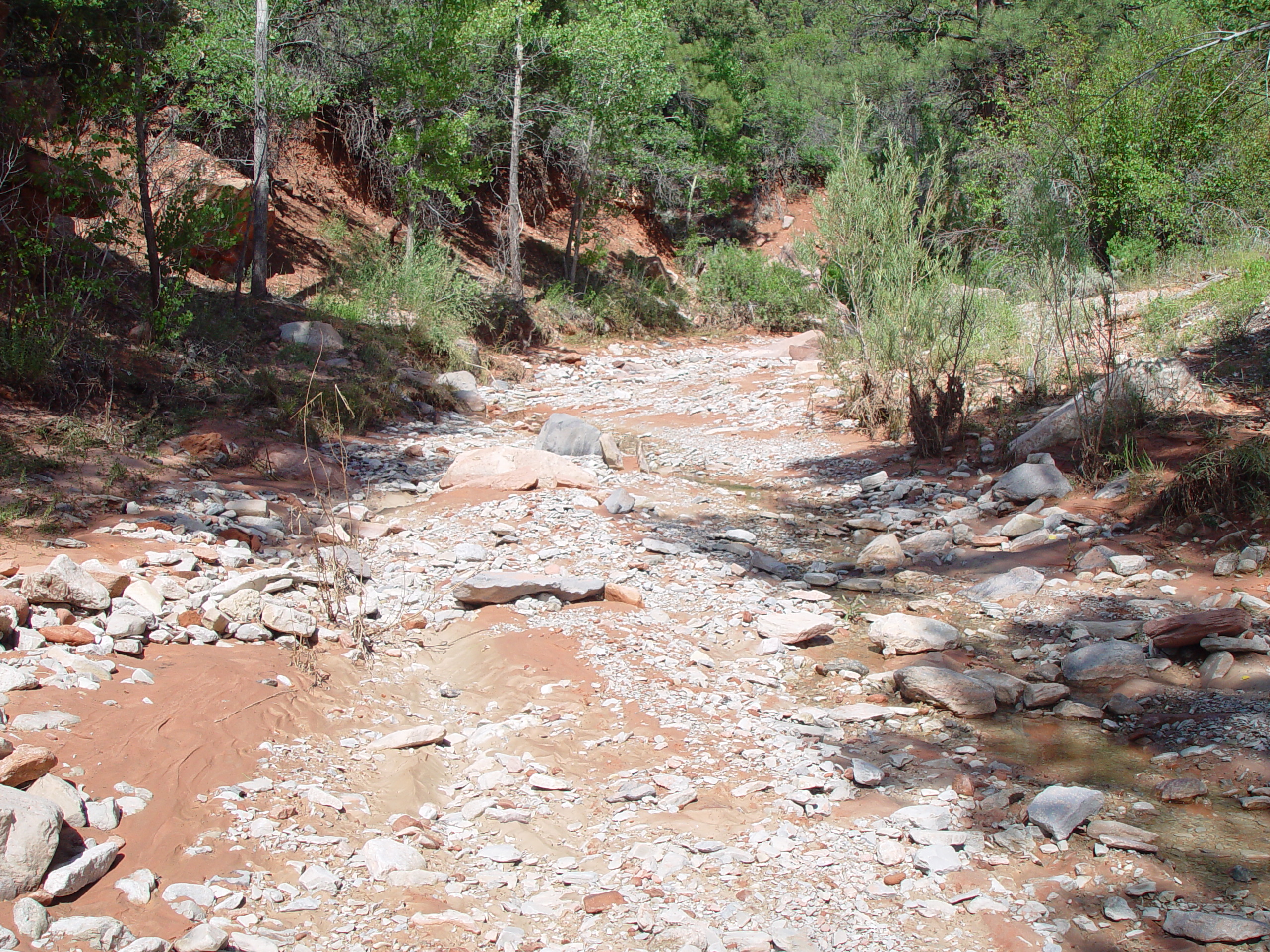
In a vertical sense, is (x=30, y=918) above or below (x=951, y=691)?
above

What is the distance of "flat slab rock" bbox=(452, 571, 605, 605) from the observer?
4.94 metres

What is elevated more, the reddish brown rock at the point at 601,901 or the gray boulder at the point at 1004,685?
the reddish brown rock at the point at 601,901

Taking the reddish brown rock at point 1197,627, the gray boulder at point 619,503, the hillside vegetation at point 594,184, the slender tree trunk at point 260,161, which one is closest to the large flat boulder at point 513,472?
the gray boulder at point 619,503

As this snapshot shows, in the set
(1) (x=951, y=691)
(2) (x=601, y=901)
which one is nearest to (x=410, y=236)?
(1) (x=951, y=691)

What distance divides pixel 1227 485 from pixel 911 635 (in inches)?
109

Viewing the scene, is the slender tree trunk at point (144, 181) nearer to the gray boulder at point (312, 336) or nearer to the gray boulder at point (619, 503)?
the gray boulder at point (312, 336)

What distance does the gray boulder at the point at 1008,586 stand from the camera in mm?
5387

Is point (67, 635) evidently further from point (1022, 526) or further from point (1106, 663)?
point (1022, 526)

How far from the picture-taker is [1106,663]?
14.0ft

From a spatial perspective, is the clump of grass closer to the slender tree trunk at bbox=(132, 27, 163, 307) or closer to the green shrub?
the green shrub

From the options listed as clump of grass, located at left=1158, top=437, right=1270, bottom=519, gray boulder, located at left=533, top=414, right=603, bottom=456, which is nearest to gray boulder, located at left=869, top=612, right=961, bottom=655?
clump of grass, located at left=1158, top=437, right=1270, bottom=519

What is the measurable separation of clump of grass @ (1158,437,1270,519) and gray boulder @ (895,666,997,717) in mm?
2922

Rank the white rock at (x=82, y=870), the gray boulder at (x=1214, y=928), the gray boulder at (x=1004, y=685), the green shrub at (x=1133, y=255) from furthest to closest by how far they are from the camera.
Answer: the green shrub at (x=1133, y=255) → the gray boulder at (x=1004, y=685) → the gray boulder at (x=1214, y=928) → the white rock at (x=82, y=870)

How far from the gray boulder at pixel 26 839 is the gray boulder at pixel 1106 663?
4120mm
